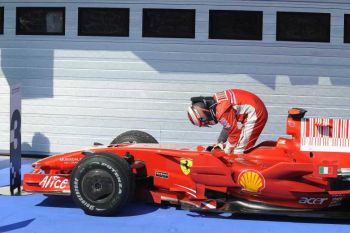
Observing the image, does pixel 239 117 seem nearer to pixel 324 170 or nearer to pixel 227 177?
pixel 227 177

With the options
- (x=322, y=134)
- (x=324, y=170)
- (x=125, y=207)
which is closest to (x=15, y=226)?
(x=125, y=207)

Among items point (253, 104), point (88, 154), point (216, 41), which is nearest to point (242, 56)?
point (216, 41)

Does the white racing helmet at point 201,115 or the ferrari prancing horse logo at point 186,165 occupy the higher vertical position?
the white racing helmet at point 201,115

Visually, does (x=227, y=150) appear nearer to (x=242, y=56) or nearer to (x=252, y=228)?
(x=252, y=228)

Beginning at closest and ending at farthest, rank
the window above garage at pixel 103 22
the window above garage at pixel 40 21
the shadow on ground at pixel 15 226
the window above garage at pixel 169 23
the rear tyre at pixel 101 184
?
the shadow on ground at pixel 15 226
the rear tyre at pixel 101 184
the window above garage at pixel 169 23
the window above garage at pixel 103 22
the window above garage at pixel 40 21

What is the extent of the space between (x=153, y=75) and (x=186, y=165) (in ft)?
12.9

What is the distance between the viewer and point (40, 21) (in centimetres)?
1020

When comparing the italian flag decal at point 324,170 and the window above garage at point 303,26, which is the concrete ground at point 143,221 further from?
the window above garage at point 303,26

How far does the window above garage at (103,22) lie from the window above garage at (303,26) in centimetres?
287

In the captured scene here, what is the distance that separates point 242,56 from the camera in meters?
9.76

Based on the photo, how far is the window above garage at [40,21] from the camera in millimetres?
10125

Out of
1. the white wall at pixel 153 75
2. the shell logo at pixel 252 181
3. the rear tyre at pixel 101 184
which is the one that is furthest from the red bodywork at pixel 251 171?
the white wall at pixel 153 75

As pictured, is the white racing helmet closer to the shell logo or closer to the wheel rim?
the shell logo

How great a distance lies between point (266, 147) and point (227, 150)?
1.57 feet
